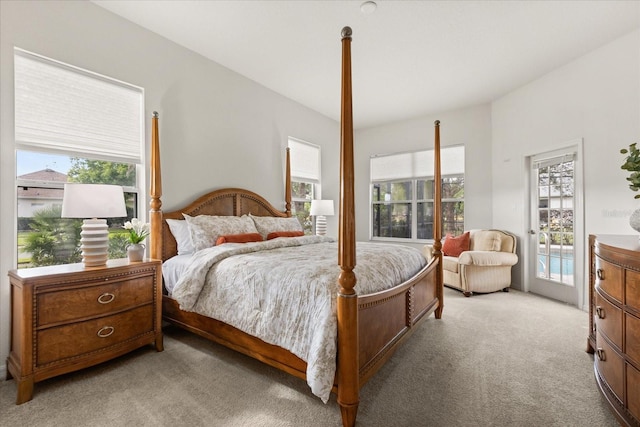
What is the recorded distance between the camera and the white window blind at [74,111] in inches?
89.3

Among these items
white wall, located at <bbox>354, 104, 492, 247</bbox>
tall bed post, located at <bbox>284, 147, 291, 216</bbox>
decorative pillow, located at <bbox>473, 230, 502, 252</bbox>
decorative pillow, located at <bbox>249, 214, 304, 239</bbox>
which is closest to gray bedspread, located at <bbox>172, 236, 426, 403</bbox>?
decorative pillow, located at <bbox>249, 214, 304, 239</bbox>

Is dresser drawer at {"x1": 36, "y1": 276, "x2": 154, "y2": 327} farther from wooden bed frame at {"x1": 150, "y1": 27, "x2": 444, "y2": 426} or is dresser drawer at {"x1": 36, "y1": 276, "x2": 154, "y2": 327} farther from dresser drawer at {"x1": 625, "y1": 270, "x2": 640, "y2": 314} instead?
dresser drawer at {"x1": 625, "y1": 270, "x2": 640, "y2": 314}

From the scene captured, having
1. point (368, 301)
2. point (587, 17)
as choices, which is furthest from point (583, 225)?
point (368, 301)

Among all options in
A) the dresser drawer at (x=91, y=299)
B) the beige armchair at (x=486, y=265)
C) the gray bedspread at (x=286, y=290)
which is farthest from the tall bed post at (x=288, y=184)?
the dresser drawer at (x=91, y=299)

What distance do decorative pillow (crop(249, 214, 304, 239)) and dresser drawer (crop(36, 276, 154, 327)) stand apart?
1.39 metres

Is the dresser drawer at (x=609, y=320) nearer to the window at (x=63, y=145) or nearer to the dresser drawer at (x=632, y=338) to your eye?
the dresser drawer at (x=632, y=338)

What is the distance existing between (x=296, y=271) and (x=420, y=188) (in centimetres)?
A: 422

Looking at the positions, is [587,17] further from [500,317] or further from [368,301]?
[368,301]

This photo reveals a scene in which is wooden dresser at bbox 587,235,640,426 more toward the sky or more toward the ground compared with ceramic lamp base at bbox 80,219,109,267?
more toward the ground

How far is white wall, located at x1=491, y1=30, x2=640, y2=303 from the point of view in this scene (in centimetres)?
297

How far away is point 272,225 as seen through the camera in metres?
3.69

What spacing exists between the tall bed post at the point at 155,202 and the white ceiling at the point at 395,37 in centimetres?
115

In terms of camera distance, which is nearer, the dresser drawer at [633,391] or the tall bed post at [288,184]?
the dresser drawer at [633,391]

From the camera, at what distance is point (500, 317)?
10.6 feet
